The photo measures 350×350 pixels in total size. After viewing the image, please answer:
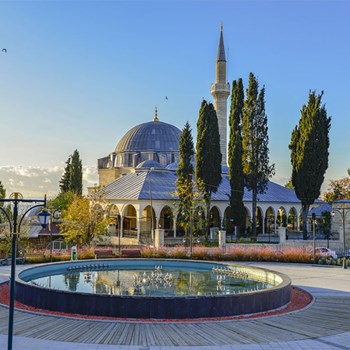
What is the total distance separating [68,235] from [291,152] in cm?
1930

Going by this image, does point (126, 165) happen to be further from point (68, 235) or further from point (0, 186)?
point (68, 235)

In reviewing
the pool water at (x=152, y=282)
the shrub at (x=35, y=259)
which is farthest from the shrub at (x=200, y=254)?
the shrub at (x=35, y=259)

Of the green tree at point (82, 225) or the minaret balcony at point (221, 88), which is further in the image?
the minaret balcony at point (221, 88)

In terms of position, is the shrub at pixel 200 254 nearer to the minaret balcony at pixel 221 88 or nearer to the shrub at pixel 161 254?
the shrub at pixel 161 254

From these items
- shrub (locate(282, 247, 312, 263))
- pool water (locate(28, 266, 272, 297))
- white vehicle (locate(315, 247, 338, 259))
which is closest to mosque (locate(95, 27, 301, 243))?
shrub (locate(282, 247, 312, 263))

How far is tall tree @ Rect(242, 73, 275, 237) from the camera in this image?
37.4m

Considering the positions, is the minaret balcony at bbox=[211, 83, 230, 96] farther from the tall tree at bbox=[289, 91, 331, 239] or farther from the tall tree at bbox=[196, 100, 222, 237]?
the tall tree at bbox=[289, 91, 331, 239]

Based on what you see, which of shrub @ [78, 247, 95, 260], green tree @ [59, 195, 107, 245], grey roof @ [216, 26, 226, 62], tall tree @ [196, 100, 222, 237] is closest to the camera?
shrub @ [78, 247, 95, 260]

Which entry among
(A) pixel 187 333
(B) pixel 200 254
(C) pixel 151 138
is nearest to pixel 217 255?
(B) pixel 200 254

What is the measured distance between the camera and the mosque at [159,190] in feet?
129

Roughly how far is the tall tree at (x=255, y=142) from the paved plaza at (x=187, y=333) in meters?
25.2

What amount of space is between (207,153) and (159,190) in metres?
7.07

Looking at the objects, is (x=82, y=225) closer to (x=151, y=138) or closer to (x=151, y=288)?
(x=151, y=288)

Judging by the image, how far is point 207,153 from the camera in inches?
1436
